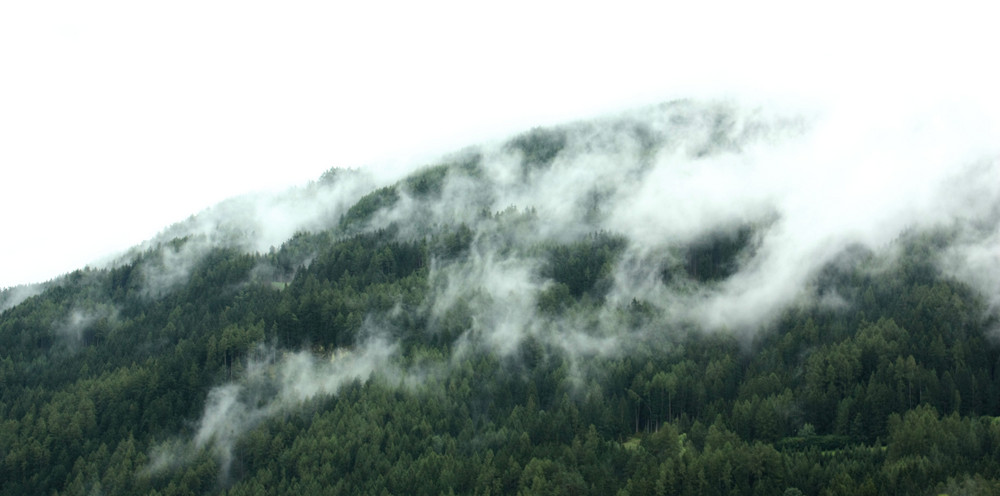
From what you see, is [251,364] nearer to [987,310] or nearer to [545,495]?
[545,495]

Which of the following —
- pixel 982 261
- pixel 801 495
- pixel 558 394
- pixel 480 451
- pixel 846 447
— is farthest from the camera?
pixel 982 261

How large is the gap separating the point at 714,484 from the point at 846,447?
2985 centimetres

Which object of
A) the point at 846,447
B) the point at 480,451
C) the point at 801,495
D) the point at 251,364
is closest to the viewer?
the point at 801,495

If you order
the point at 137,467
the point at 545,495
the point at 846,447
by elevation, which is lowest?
the point at 846,447

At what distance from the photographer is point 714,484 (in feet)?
387

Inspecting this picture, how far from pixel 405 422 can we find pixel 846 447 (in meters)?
90.1

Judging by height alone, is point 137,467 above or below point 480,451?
above

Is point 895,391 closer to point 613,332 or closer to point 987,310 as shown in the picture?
point 987,310

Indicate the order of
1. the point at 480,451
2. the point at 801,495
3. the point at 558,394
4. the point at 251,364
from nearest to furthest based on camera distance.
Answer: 1. the point at 801,495
2. the point at 480,451
3. the point at 558,394
4. the point at 251,364

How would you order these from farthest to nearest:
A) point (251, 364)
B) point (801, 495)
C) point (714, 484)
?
1. point (251, 364)
2. point (714, 484)
3. point (801, 495)

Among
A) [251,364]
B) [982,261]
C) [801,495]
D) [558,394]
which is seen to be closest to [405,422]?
[558,394]

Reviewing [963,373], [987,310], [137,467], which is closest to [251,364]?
[137,467]

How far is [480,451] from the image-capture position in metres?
148

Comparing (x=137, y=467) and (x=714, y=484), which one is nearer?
(x=714, y=484)
